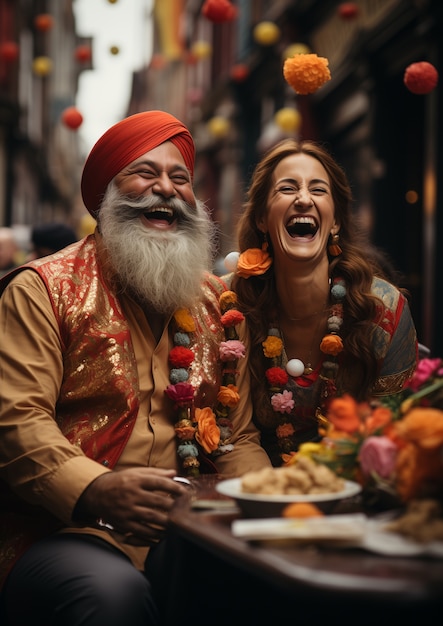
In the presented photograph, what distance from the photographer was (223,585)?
232 cm

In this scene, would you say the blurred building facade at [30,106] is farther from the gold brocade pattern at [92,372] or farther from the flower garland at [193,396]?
the gold brocade pattern at [92,372]

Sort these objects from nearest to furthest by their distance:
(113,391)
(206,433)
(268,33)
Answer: (113,391) → (206,433) → (268,33)

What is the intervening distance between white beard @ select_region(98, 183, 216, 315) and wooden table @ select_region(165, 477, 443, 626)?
0.95 meters

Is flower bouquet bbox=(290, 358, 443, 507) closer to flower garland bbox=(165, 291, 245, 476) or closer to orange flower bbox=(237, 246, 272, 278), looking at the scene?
flower garland bbox=(165, 291, 245, 476)

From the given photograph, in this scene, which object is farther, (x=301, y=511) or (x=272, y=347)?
(x=272, y=347)

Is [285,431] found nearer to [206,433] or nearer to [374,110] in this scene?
[206,433]

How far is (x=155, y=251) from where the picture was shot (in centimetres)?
330

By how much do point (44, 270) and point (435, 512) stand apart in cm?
177

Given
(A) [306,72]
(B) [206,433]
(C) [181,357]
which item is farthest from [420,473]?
(A) [306,72]

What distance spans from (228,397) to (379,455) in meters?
1.26

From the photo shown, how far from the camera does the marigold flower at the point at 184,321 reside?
3238mm

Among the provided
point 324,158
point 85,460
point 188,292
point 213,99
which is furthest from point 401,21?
→ point 213,99

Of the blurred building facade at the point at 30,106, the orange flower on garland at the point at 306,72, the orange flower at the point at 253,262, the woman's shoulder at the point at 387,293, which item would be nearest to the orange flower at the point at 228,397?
the orange flower at the point at 253,262

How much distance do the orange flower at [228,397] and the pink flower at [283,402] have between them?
0.52 feet
